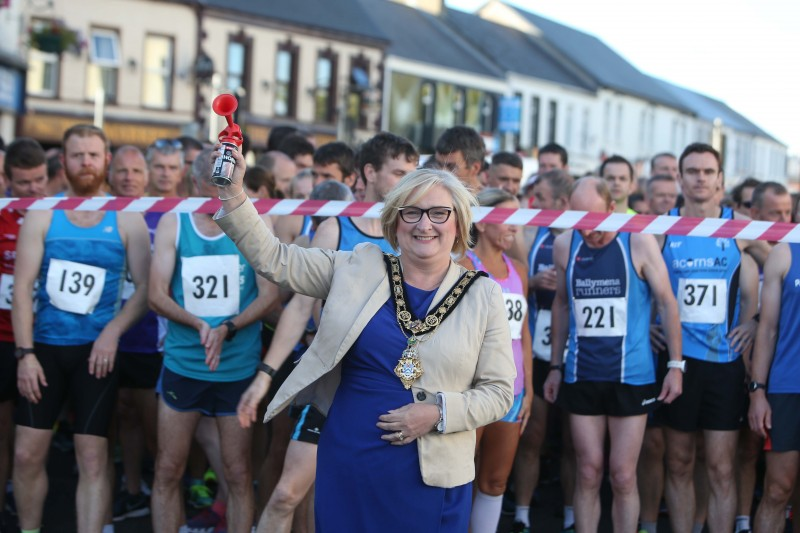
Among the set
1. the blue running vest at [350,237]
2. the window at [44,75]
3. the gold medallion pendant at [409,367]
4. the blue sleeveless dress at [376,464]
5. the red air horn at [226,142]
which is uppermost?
the window at [44,75]

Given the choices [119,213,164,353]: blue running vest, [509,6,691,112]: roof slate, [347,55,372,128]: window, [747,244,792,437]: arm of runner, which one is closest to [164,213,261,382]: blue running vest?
[119,213,164,353]: blue running vest

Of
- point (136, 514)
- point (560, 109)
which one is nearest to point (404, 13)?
point (560, 109)

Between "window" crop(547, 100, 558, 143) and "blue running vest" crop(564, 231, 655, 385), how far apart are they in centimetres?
4018

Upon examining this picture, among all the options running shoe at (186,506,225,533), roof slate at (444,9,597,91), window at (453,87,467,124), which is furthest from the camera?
roof slate at (444,9,597,91)

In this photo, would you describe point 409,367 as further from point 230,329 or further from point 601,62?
point 601,62

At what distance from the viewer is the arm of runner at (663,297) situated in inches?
231

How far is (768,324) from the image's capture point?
5859mm

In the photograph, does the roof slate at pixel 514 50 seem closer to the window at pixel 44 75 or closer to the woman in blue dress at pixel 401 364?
the window at pixel 44 75

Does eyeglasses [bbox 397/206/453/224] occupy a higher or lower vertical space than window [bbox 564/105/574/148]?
lower

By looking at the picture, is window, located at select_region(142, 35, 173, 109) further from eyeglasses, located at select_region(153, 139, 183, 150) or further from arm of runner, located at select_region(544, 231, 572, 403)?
arm of runner, located at select_region(544, 231, 572, 403)

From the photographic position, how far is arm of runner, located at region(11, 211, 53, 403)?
5570 millimetres

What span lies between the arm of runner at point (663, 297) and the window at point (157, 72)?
81.6ft

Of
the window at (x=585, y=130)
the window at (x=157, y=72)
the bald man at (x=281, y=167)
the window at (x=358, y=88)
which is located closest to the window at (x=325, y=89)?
the window at (x=358, y=88)

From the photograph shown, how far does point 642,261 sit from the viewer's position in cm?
588
